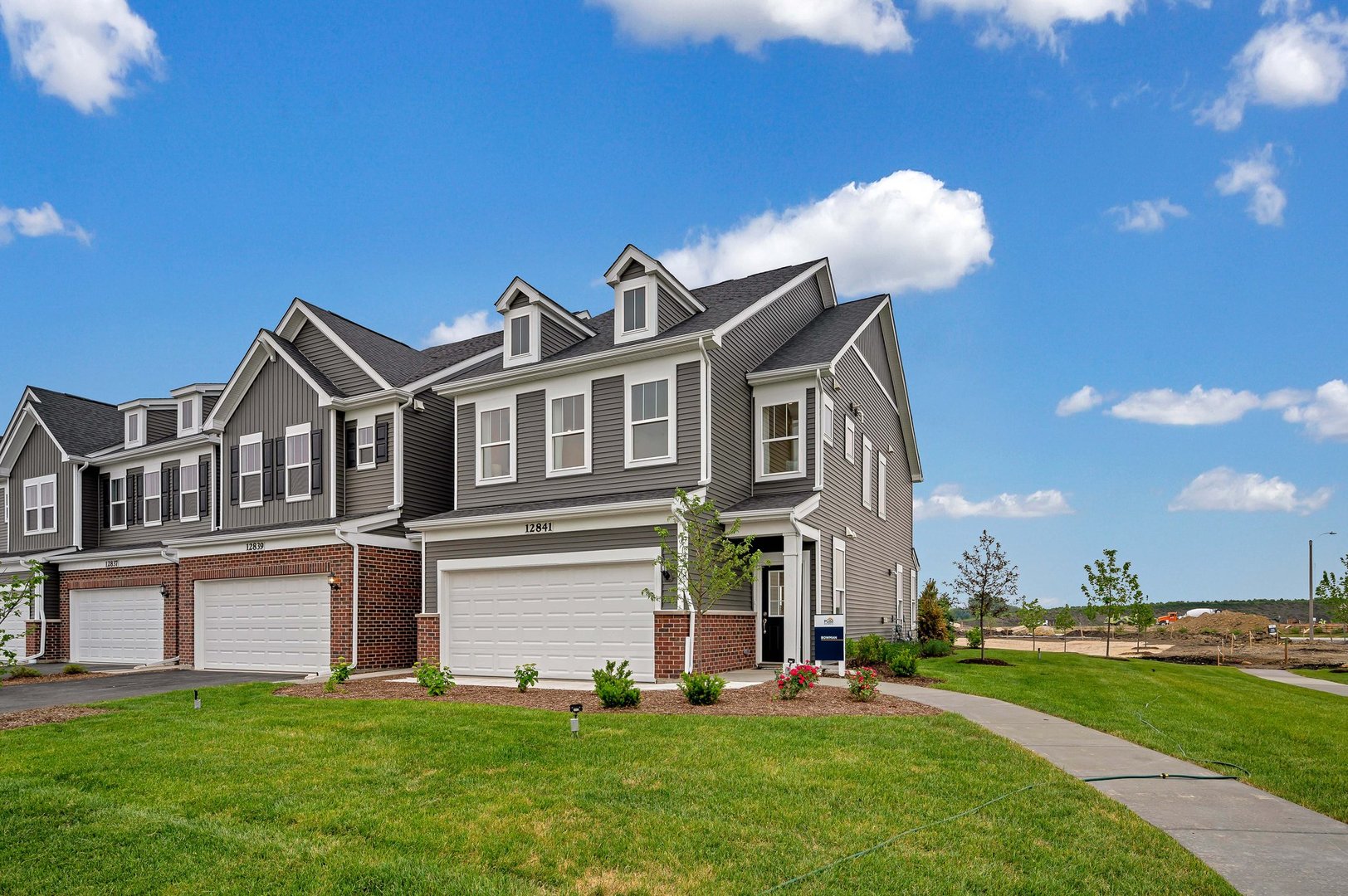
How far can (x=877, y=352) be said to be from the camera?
25.7m

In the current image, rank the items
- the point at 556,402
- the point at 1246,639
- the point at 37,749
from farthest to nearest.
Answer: the point at 1246,639
the point at 556,402
the point at 37,749

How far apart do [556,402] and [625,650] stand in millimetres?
5805

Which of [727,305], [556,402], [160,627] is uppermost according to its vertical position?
[727,305]

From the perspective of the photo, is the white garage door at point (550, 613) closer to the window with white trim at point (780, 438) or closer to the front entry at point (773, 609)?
the front entry at point (773, 609)

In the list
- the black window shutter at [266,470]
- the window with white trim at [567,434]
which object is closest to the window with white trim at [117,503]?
the black window shutter at [266,470]

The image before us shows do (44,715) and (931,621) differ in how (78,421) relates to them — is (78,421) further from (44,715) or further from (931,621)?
(931,621)

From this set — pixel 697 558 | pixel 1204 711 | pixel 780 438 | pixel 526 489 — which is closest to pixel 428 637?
pixel 526 489

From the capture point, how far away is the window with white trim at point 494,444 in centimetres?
2066

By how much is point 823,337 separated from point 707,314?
3510mm

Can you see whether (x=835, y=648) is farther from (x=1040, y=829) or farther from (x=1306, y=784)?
(x=1040, y=829)

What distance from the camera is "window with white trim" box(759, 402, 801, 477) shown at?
1983 centimetres

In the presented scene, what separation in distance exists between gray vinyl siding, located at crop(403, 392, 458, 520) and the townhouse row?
0.23 ft

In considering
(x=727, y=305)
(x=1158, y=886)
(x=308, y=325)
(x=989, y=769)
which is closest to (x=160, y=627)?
(x=308, y=325)

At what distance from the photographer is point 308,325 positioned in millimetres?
24469
